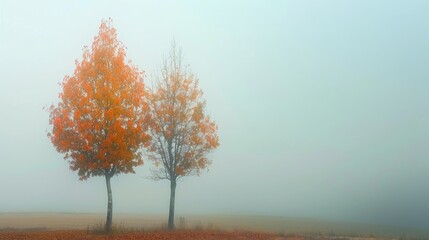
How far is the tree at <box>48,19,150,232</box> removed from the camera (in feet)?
110

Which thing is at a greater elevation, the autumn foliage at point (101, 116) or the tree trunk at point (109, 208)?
the autumn foliage at point (101, 116)

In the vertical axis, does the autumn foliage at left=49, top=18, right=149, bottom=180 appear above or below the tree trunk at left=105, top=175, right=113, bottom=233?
above

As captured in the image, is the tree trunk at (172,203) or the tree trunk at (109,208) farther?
the tree trunk at (172,203)

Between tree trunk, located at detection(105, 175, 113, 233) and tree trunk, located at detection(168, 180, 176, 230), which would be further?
tree trunk, located at detection(168, 180, 176, 230)

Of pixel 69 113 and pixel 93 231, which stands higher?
pixel 69 113

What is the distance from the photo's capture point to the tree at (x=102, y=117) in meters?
33.7

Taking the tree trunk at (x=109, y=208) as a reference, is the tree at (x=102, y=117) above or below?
above

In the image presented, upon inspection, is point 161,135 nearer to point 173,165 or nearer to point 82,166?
point 173,165

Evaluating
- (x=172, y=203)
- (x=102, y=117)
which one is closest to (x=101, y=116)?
(x=102, y=117)

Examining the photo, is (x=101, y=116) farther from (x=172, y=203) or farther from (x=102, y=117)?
(x=172, y=203)

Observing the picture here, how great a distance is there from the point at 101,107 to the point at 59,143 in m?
3.73

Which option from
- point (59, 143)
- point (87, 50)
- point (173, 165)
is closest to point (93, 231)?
point (59, 143)

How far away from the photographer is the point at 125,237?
98.3 ft

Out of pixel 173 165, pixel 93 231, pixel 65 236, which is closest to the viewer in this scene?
pixel 65 236
